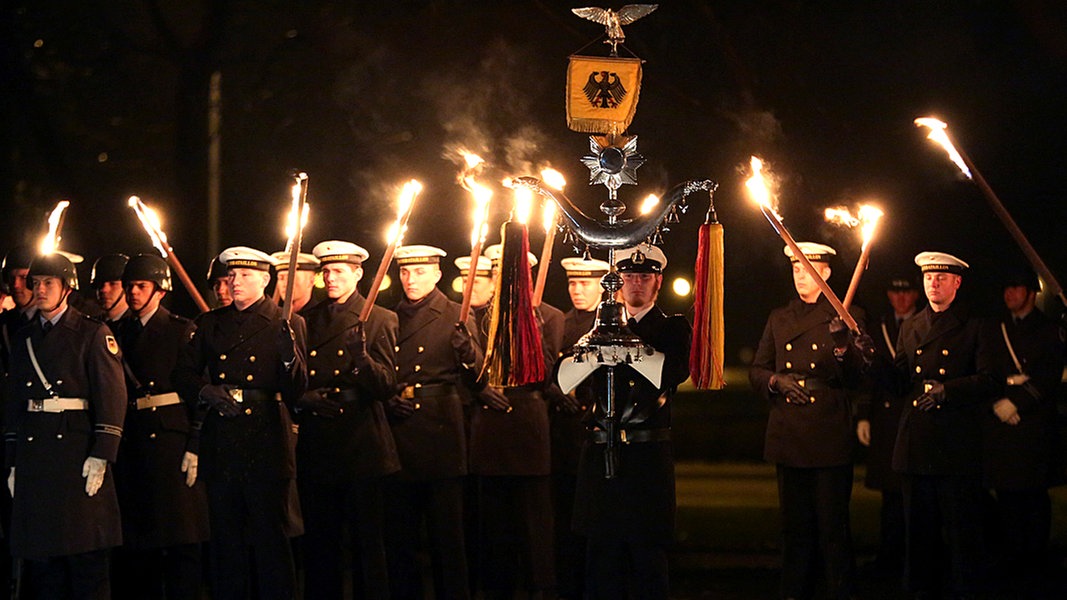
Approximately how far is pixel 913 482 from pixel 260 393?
4149mm

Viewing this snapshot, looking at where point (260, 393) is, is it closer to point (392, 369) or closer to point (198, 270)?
point (392, 369)

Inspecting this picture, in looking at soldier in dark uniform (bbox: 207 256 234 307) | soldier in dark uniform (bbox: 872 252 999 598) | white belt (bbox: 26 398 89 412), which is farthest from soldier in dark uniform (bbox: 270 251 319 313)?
soldier in dark uniform (bbox: 872 252 999 598)

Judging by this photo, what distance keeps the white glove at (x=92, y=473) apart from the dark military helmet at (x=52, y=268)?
1107 millimetres

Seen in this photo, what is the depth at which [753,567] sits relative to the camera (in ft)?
33.7

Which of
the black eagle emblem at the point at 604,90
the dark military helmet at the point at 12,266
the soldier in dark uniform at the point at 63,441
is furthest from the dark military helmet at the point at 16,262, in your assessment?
the black eagle emblem at the point at 604,90

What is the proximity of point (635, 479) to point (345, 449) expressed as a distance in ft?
6.82

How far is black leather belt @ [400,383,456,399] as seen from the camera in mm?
9203

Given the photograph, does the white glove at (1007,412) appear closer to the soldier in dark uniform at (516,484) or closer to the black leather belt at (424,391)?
the soldier in dark uniform at (516,484)

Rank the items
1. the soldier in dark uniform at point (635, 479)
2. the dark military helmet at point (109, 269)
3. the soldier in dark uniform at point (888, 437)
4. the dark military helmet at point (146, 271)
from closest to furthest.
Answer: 1. the soldier in dark uniform at point (635, 479)
2. the dark military helmet at point (146, 271)
3. the dark military helmet at point (109, 269)
4. the soldier in dark uniform at point (888, 437)

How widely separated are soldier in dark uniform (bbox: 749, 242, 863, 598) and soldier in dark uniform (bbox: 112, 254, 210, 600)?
12.1 feet

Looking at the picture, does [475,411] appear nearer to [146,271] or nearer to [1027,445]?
[146,271]

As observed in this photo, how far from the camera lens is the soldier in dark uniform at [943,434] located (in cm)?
873

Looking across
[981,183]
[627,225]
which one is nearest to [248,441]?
[627,225]

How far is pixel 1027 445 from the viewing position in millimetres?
10617
